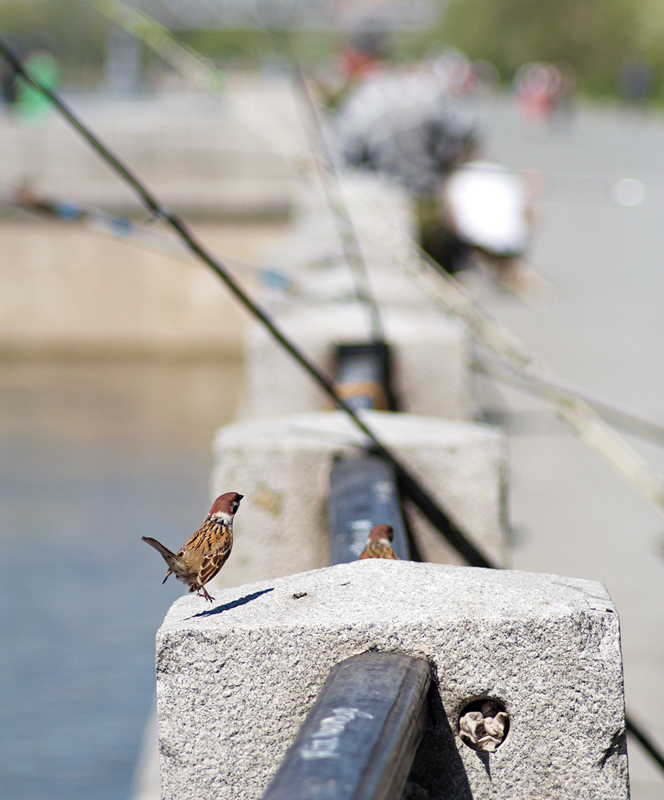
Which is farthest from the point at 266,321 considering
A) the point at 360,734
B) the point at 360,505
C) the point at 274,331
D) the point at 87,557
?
the point at 87,557

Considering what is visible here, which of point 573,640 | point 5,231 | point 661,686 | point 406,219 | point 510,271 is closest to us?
point 573,640

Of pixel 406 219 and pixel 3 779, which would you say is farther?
pixel 406 219

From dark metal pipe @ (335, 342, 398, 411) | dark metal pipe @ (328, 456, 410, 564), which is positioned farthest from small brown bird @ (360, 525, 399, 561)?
dark metal pipe @ (335, 342, 398, 411)

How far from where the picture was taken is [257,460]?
→ 336 centimetres

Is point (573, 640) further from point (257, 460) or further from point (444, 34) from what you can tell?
point (444, 34)

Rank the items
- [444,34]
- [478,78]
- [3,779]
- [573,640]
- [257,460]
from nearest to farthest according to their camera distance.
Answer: [573,640]
[257,460]
[3,779]
[478,78]
[444,34]

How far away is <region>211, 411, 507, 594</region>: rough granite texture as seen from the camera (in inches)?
133

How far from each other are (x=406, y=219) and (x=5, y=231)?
33.6 feet

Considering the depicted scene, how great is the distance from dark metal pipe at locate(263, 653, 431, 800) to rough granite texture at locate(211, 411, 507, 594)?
138 cm

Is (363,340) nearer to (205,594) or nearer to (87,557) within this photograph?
(205,594)

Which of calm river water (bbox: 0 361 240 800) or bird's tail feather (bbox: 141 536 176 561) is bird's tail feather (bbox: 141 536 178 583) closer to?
bird's tail feather (bbox: 141 536 176 561)

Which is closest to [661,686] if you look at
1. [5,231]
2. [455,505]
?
[455,505]

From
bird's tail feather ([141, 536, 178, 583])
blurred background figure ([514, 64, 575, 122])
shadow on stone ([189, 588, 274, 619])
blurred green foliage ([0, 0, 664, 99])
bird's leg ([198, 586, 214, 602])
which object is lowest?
shadow on stone ([189, 588, 274, 619])

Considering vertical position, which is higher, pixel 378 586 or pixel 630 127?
pixel 630 127
